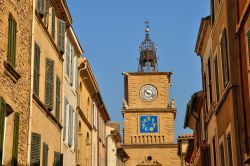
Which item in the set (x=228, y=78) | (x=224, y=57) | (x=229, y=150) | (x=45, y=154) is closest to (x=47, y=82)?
(x=45, y=154)

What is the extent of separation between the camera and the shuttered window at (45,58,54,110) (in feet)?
75.0

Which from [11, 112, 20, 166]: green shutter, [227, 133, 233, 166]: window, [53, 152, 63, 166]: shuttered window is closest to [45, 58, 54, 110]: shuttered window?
[53, 152, 63, 166]: shuttered window

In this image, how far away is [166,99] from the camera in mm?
94250

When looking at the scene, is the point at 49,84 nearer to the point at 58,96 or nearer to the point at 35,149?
the point at 58,96

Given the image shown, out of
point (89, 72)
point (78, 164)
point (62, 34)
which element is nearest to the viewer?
point (62, 34)

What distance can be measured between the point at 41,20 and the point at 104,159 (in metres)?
27.5

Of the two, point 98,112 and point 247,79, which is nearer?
point 247,79

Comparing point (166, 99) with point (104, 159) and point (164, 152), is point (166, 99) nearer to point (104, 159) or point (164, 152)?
point (164, 152)

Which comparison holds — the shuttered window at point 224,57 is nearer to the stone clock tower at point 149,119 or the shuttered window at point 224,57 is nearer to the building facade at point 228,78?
the building facade at point 228,78

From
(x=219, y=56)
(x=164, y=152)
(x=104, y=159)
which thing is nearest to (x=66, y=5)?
(x=219, y=56)

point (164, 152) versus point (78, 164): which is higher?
point (164, 152)

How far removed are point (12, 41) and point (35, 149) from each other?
4.61m

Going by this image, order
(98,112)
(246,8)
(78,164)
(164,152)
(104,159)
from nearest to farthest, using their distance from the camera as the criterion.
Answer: (246,8) < (78,164) < (98,112) < (104,159) < (164,152)

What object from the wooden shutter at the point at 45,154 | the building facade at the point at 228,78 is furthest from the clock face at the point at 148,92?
the wooden shutter at the point at 45,154
